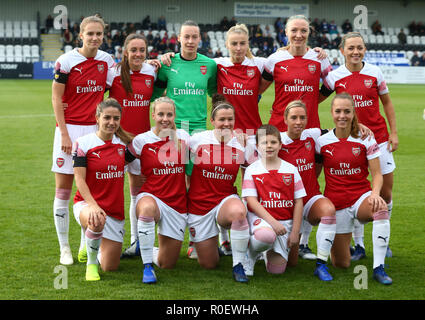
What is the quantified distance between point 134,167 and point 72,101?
75cm

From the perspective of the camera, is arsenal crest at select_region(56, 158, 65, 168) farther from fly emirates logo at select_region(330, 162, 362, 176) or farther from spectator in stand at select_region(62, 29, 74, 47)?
spectator in stand at select_region(62, 29, 74, 47)

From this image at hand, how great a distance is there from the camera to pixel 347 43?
15.5 feet

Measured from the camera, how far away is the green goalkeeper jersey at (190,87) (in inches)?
194

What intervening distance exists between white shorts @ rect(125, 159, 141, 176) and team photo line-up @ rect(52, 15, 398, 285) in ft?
0.06

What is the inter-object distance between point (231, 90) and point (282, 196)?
3.65 ft

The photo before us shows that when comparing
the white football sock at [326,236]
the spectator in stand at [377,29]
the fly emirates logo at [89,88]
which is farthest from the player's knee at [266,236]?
the spectator in stand at [377,29]

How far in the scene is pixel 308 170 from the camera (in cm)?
459

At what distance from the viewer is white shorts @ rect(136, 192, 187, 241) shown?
4430mm

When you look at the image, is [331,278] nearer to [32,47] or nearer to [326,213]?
[326,213]

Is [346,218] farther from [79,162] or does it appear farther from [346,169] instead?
[79,162]

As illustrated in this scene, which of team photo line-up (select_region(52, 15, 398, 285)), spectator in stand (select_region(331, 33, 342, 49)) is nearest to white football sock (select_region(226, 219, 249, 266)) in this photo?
team photo line-up (select_region(52, 15, 398, 285))

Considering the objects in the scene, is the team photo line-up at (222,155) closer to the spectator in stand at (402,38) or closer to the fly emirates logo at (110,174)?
the fly emirates logo at (110,174)
